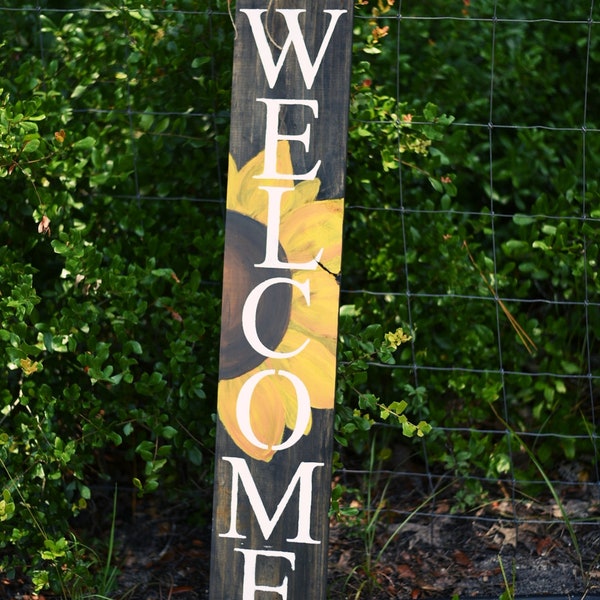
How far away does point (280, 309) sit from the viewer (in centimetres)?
215

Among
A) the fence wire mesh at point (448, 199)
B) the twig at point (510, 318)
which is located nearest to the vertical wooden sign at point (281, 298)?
the fence wire mesh at point (448, 199)

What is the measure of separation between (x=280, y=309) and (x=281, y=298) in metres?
0.03

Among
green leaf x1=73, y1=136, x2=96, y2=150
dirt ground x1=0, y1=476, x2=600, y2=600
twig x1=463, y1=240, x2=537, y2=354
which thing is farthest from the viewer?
twig x1=463, y1=240, x2=537, y2=354

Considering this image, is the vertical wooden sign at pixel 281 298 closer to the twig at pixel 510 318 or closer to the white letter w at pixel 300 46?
the white letter w at pixel 300 46

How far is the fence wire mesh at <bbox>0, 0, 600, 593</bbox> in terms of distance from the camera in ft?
8.73

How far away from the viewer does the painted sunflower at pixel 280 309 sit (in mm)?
2135

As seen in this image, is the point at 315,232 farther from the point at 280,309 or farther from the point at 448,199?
the point at 448,199

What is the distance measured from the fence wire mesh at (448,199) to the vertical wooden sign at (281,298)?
0.47 m

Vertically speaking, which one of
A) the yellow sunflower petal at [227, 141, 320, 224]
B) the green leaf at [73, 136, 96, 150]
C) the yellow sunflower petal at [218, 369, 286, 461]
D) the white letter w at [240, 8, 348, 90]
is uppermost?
the white letter w at [240, 8, 348, 90]

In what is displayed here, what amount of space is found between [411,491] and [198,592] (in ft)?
2.53

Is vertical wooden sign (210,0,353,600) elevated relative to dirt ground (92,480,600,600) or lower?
elevated

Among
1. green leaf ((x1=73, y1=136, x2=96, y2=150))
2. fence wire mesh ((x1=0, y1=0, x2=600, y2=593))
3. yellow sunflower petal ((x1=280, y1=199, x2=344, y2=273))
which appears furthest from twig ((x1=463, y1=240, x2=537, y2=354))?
green leaf ((x1=73, y1=136, x2=96, y2=150))

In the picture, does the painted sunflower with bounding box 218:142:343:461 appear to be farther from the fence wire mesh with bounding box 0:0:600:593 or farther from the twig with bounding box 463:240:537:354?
the twig with bounding box 463:240:537:354

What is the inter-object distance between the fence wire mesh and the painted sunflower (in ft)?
1.85
